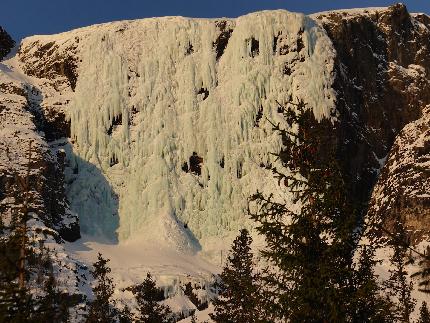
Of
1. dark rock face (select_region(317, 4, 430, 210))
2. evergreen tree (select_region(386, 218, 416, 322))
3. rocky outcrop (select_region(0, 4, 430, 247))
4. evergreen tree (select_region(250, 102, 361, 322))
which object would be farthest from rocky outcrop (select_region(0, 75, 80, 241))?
evergreen tree (select_region(250, 102, 361, 322))

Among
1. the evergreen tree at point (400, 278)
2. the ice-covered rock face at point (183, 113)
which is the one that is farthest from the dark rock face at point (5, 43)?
the evergreen tree at point (400, 278)

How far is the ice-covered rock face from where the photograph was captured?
77.3 metres

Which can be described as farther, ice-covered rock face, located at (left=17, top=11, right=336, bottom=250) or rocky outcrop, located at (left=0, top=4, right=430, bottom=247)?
rocky outcrop, located at (left=0, top=4, right=430, bottom=247)

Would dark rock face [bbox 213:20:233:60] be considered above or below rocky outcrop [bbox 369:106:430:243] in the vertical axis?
above

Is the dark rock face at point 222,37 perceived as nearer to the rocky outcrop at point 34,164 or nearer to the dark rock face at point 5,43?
the rocky outcrop at point 34,164

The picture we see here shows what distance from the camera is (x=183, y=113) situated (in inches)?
3282

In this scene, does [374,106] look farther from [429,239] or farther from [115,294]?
[115,294]

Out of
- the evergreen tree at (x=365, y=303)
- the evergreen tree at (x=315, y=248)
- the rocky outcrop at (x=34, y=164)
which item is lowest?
the evergreen tree at (x=365, y=303)

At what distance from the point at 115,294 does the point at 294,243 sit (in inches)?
1824

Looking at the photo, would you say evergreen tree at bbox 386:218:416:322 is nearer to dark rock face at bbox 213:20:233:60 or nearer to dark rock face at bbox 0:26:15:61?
dark rock face at bbox 213:20:233:60

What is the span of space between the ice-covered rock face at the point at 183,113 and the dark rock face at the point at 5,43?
18995mm

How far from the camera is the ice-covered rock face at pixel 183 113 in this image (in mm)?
77312

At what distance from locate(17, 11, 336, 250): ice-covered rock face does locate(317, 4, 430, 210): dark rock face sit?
15.7 feet

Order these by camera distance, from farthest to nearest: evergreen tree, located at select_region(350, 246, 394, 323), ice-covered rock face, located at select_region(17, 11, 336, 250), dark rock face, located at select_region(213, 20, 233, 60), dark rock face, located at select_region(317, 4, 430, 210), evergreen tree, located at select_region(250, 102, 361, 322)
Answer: dark rock face, located at select_region(213, 20, 233, 60), dark rock face, located at select_region(317, 4, 430, 210), ice-covered rock face, located at select_region(17, 11, 336, 250), evergreen tree, located at select_region(250, 102, 361, 322), evergreen tree, located at select_region(350, 246, 394, 323)
